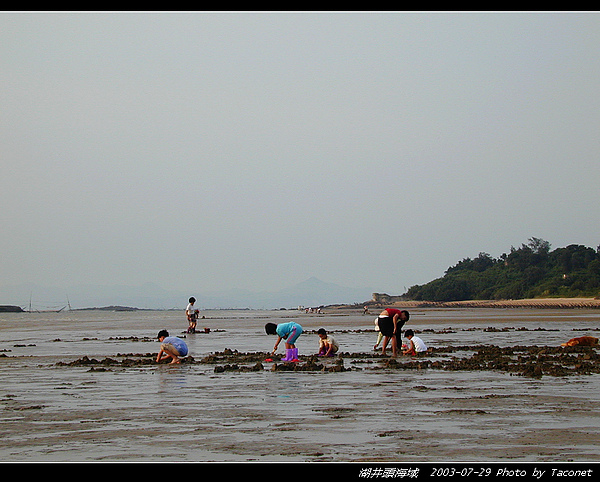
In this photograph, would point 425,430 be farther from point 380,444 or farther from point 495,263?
point 495,263

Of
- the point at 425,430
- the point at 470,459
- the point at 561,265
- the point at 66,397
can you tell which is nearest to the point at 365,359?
the point at 66,397

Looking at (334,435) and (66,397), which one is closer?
(334,435)

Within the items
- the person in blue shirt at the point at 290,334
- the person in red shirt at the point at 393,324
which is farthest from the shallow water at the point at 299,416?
the person in red shirt at the point at 393,324

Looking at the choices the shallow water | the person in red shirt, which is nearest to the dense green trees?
the person in red shirt

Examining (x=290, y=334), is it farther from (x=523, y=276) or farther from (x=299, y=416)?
(x=523, y=276)

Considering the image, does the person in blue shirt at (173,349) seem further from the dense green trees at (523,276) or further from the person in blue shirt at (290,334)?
the dense green trees at (523,276)

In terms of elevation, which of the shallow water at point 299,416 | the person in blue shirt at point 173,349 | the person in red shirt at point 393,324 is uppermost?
the person in red shirt at point 393,324

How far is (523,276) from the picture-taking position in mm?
142000

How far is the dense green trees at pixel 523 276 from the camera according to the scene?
12200cm

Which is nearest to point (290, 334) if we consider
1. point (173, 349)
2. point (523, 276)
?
point (173, 349)

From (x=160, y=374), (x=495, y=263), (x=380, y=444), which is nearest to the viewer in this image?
(x=380, y=444)

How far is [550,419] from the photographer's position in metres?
11.1

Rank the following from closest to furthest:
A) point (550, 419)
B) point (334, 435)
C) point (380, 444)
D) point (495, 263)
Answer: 1. point (380, 444)
2. point (334, 435)
3. point (550, 419)
4. point (495, 263)
